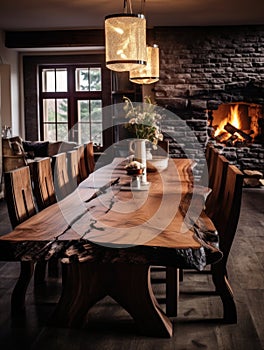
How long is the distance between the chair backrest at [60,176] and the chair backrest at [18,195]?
91cm

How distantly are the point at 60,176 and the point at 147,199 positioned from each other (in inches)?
52.5

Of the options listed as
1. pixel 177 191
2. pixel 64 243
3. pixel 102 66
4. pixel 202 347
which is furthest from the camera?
pixel 102 66

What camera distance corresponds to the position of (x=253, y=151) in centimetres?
930

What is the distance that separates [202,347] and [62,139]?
8.78 m

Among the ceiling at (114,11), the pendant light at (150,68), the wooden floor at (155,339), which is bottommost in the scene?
the wooden floor at (155,339)

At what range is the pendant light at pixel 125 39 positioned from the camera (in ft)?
12.0

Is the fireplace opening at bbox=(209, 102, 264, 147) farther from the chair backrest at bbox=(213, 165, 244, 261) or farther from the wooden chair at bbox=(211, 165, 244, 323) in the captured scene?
the wooden chair at bbox=(211, 165, 244, 323)

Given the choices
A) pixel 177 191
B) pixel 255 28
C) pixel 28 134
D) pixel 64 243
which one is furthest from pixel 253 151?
pixel 64 243

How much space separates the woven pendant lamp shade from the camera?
12.0 feet

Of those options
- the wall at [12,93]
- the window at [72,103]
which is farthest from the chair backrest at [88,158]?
the window at [72,103]

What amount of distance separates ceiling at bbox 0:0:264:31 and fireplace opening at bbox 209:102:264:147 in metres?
1.53

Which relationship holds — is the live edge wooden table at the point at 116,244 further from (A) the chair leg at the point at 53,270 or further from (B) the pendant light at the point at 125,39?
(B) the pendant light at the point at 125,39

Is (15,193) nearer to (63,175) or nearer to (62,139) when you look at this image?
(63,175)

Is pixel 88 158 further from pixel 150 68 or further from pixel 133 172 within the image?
pixel 133 172
